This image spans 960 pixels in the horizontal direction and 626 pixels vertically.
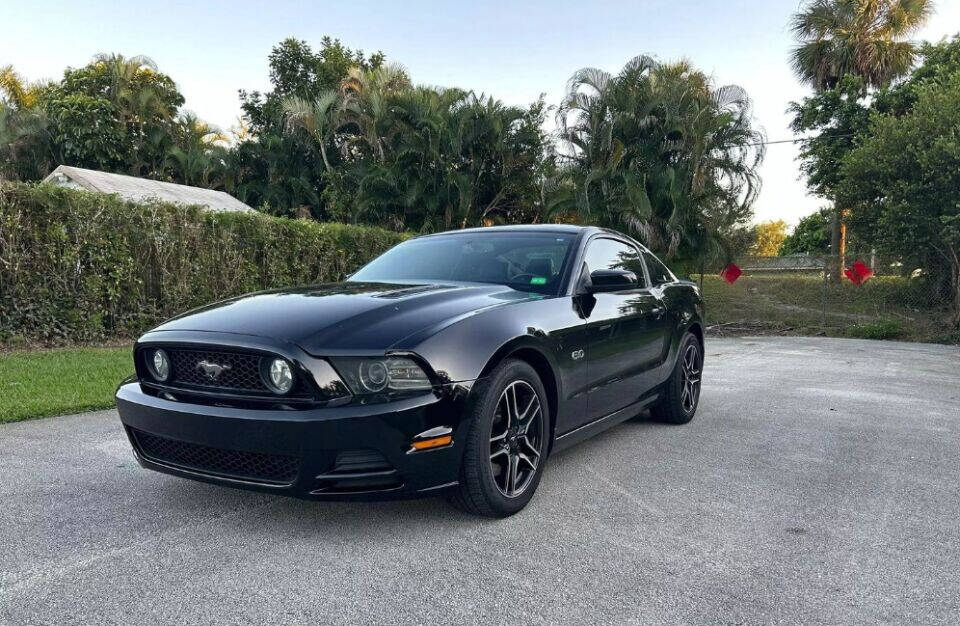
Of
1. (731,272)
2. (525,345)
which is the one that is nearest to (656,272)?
(525,345)

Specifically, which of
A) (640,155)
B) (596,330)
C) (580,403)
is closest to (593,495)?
(580,403)

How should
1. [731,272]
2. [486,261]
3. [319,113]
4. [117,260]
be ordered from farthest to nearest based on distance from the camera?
[319,113], [731,272], [117,260], [486,261]

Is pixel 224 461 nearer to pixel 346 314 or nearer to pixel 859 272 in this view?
pixel 346 314

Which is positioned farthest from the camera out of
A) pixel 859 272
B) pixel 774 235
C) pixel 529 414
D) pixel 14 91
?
pixel 774 235

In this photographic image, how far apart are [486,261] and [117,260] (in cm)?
699

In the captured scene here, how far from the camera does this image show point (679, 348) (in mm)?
5516

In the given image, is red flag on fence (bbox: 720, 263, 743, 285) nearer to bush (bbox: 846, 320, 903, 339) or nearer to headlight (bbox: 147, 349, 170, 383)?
bush (bbox: 846, 320, 903, 339)

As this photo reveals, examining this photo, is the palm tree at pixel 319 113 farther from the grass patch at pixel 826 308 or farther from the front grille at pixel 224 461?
the front grille at pixel 224 461

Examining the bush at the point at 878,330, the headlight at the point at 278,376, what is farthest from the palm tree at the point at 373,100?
the headlight at the point at 278,376

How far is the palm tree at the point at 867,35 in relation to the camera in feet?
75.3

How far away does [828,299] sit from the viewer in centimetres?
1812

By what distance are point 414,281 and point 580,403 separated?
1237mm

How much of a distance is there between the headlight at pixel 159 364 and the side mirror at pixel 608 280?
2269 millimetres

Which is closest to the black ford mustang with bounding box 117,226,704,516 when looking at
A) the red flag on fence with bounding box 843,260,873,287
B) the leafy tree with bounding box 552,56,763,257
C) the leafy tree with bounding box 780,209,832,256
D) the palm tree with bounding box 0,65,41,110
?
the red flag on fence with bounding box 843,260,873,287
